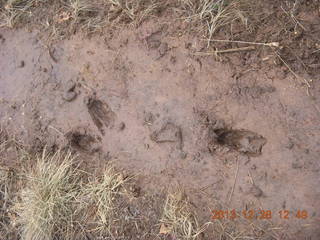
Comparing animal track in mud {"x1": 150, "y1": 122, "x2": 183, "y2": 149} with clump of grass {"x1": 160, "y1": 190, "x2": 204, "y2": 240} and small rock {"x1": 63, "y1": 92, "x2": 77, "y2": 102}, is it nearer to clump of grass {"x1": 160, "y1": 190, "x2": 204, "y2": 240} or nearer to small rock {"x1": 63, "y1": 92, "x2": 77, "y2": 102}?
clump of grass {"x1": 160, "y1": 190, "x2": 204, "y2": 240}

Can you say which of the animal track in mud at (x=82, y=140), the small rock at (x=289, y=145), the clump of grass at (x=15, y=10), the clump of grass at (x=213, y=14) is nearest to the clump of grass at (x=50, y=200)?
the animal track in mud at (x=82, y=140)

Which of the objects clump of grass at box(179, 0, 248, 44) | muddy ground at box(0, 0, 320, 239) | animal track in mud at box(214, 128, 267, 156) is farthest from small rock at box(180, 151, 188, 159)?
clump of grass at box(179, 0, 248, 44)

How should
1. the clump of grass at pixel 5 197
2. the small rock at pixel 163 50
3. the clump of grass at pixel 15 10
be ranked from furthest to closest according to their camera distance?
the clump of grass at pixel 15 10
the clump of grass at pixel 5 197
the small rock at pixel 163 50

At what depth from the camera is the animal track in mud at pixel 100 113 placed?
102 inches

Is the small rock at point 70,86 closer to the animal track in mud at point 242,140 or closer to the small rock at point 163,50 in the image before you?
the small rock at point 163,50

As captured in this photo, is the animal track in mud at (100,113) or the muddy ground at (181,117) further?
the animal track in mud at (100,113)

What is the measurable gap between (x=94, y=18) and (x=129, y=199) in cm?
147

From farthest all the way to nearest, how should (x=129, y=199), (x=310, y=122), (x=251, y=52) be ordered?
(x=129, y=199)
(x=251, y=52)
(x=310, y=122)

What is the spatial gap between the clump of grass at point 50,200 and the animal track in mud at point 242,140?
1.17 metres

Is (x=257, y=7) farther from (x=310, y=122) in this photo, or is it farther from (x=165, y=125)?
(x=165, y=125)

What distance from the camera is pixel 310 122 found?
7.30 ft

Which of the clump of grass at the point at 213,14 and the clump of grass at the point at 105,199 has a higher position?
the clump of grass at the point at 213,14

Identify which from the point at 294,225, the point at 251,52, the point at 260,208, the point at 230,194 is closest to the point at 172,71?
the point at 251,52

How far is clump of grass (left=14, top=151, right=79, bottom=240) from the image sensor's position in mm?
2592
